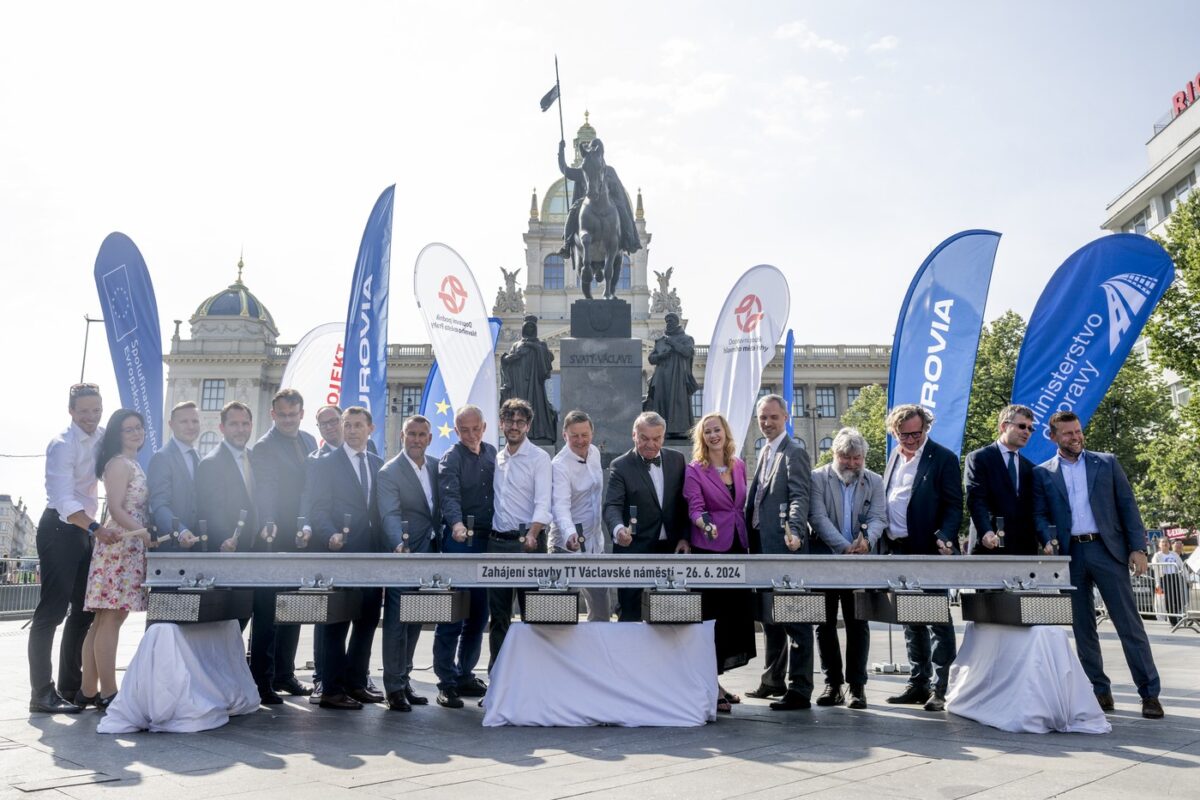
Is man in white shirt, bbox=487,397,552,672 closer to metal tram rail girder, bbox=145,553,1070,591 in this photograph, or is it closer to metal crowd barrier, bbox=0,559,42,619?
metal tram rail girder, bbox=145,553,1070,591

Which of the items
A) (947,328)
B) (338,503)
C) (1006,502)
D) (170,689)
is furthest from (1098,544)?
(170,689)

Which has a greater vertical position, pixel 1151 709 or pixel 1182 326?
pixel 1182 326

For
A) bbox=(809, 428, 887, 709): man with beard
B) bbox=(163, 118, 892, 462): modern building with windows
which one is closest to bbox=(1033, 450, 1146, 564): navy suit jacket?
bbox=(809, 428, 887, 709): man with beard

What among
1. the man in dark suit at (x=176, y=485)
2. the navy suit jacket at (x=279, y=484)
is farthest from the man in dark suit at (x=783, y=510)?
the man in dark suit at (x=176, y=485)

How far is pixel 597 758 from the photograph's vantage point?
427 centimetres

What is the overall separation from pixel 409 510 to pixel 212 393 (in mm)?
61768

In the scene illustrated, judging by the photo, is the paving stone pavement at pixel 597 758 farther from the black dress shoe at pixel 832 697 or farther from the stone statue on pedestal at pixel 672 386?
the stone statue on pedestal at pixel 672 386

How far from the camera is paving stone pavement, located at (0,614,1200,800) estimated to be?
142 inches

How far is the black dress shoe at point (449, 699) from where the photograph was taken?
19.4 ft

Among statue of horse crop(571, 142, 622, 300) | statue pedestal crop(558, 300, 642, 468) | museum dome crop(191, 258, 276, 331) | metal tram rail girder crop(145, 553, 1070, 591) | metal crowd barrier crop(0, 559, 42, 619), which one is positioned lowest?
metal crowd barrier crop(0, 559, 42, 619)

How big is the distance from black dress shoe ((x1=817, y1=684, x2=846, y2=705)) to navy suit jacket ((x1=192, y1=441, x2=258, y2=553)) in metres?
4.07

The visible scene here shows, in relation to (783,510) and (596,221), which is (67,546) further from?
(596,221)

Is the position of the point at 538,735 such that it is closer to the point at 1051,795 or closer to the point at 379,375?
the point at 1051,795

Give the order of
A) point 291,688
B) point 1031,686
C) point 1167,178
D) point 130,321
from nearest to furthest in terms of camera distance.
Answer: point 1031,686
point 291,688
point 130,321
point 1167,178
